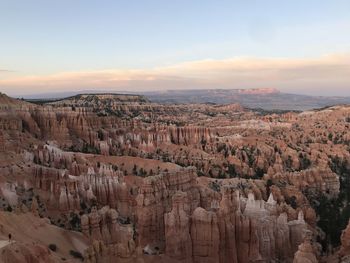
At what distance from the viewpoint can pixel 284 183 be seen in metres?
46.9

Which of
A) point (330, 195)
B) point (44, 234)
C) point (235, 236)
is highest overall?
point (44, 234)

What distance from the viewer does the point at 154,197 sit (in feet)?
94.8

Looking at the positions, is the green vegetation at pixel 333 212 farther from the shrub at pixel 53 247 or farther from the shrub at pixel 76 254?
the shrub at pixel 53 247

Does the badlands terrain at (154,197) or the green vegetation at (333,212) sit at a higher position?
the badlands terrain at (154,197)

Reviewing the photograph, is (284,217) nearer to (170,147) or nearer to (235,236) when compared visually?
(235,236)

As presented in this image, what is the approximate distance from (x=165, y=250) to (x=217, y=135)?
65086 mm

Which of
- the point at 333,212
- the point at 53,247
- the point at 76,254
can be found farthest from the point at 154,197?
the point at 333,212

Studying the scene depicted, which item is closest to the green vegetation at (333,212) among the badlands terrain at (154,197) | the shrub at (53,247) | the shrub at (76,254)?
the badlands terrain at (154,197)

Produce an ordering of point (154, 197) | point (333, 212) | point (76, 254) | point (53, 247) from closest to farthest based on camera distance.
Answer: point (53, 247) → point (76, 254) → point (154, 197) → point (333, 212)

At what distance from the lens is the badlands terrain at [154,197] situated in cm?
2402

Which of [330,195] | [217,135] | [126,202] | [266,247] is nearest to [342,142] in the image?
[217,135]

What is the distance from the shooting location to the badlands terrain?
24.0 meters

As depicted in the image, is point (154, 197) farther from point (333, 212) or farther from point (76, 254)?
point (333, 212)

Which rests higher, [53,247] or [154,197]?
[154,197]
